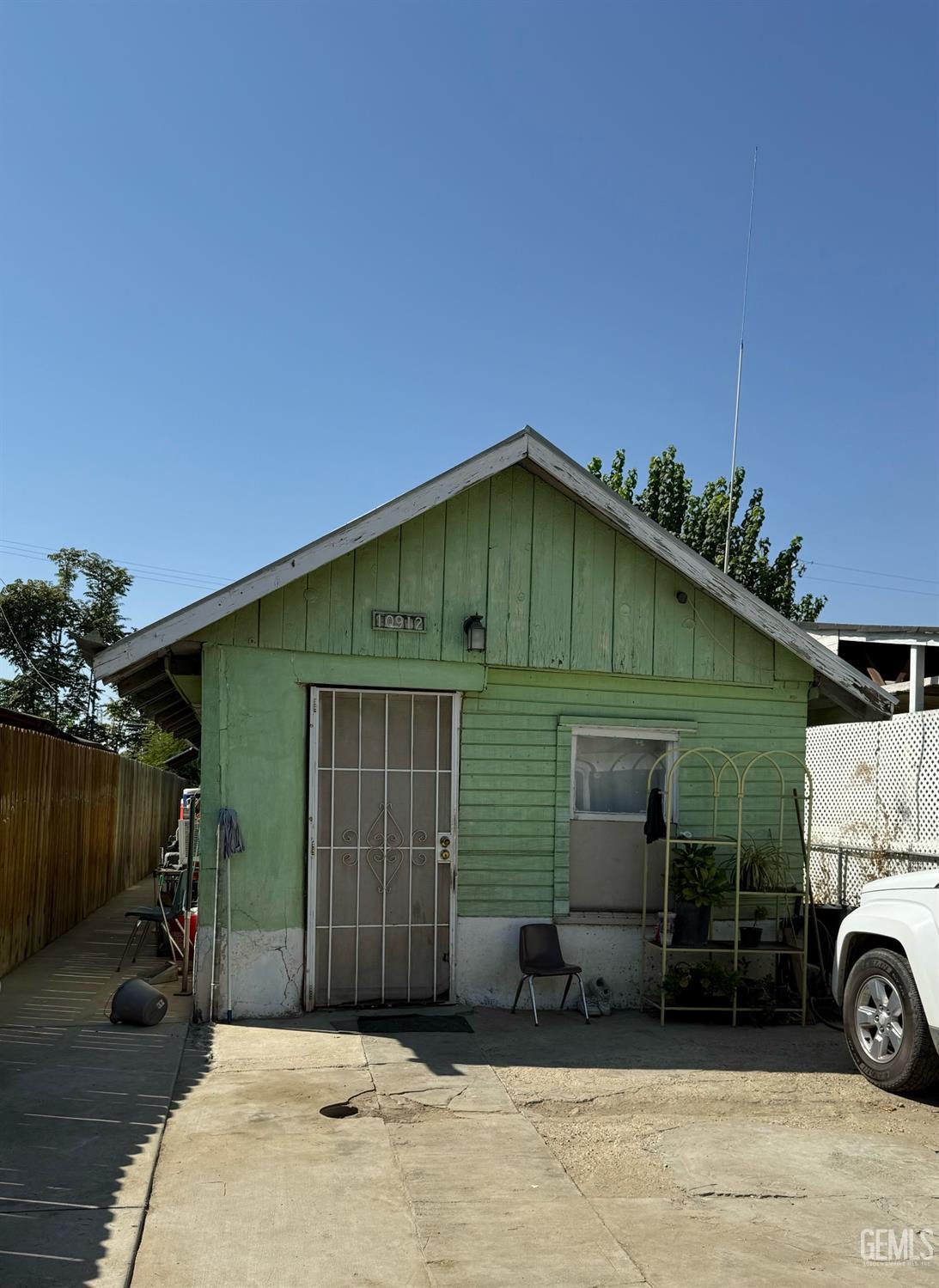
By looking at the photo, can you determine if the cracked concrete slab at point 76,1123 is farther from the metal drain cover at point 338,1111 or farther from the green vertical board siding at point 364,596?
the green vertical board siding at point 364,596

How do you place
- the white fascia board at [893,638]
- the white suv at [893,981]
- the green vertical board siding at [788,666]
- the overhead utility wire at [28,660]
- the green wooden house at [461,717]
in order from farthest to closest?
the overhead utility wire at [28,660] < the white fascia board at [893,638] < the green vertical board siding at [788,666] < the green wooden house at [461,717] < the white suv at [893,981]

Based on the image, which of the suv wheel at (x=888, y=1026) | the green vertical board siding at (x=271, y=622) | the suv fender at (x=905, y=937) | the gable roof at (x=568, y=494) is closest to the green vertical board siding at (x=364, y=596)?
the gable roof at (x=568, y=494)

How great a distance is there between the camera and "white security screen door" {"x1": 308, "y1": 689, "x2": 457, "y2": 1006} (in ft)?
27.3

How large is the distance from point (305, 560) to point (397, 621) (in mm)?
943

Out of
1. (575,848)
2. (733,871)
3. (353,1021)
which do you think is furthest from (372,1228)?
(733,871)

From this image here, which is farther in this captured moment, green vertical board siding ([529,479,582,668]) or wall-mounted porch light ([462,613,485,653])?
green vertical board siding ([529,479,582,668])

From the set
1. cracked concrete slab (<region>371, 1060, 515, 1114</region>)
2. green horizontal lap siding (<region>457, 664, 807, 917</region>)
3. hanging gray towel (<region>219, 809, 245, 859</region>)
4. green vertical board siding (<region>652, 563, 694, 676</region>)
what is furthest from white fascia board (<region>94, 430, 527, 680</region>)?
cracked concrete slab (<region>371, 1060, 515, 1114</region>)

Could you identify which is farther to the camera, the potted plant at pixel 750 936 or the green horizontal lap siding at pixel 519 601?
the potted plant at pixel 750 936

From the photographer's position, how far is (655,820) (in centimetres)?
842

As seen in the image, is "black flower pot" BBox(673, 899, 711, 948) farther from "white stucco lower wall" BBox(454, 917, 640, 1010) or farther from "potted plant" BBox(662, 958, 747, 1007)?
"white stucco lower wall" BBox(454, 917, 640, 1010)

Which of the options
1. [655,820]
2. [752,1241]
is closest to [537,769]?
[655,820]

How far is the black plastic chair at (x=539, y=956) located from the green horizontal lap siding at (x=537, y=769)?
27cm

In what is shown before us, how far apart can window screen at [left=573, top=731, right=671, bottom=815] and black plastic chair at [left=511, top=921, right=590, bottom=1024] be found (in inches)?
40.4

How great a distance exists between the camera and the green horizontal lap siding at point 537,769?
8617 millimetres
